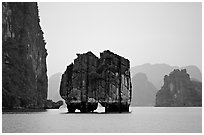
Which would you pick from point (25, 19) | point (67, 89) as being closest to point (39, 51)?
point (25, 19)

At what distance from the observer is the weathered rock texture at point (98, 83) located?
9619 cm

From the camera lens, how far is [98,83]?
10025 cm

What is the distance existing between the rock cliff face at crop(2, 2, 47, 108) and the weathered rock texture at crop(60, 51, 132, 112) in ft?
66.9

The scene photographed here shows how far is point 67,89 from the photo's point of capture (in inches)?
4031


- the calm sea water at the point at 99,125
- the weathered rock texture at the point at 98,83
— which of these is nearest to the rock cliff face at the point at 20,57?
the weathered rock texture at the point at 98,83

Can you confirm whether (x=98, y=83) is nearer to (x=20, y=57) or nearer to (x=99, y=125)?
(x=20, y=57)

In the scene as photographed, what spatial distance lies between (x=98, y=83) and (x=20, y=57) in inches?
1505

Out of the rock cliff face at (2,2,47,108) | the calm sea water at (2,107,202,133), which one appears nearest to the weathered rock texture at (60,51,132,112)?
the rock cliff face at (2,2,47,108)

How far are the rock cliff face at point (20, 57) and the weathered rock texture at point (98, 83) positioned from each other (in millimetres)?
20394

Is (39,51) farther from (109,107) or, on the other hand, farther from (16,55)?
(109,107)

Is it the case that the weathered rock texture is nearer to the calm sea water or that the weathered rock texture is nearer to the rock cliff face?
the rock cliff face

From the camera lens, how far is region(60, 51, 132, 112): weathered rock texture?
9619 centimetres

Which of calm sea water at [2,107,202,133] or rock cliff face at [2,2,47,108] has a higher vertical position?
rock cliff face at [2,2,47,108]

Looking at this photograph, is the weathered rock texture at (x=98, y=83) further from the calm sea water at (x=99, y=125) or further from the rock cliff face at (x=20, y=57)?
the calm sea water at (x=99, y=125)
